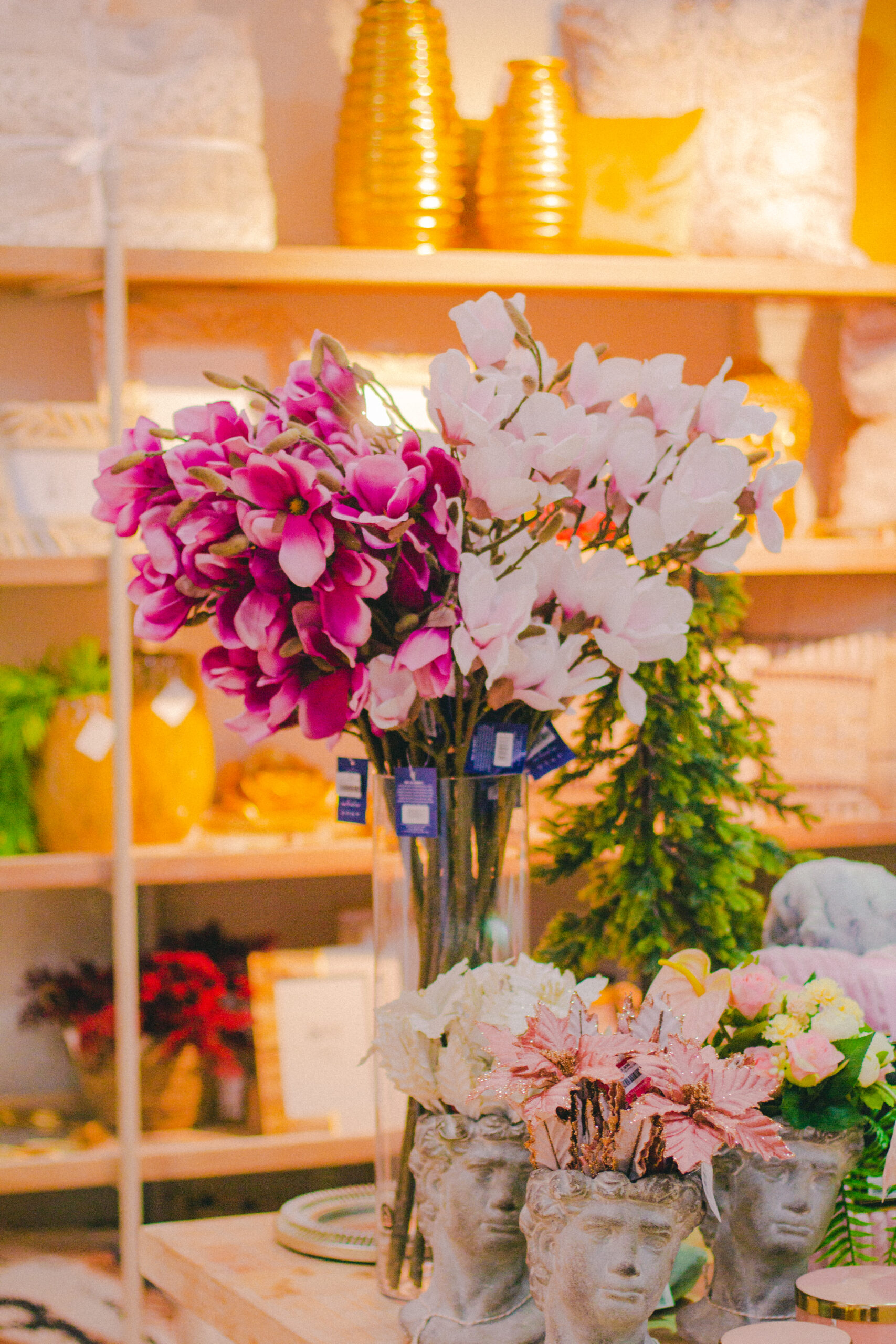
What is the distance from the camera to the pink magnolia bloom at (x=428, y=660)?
77cm

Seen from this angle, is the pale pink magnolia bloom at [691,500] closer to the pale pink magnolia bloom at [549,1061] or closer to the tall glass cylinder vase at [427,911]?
the tall glass cylinder vase at [427,911]

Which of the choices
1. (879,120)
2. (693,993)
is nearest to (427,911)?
(693,993)

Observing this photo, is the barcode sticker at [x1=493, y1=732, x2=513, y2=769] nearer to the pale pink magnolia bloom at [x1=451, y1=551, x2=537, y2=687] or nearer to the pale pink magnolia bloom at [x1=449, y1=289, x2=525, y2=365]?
the pale pink magnolia bloom at [x1=451, y1=551, x2=537, y2=687]

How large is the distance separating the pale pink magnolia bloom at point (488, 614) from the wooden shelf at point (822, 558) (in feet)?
4.54

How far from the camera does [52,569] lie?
1.97 metres

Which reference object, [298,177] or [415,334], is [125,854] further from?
[298,177]

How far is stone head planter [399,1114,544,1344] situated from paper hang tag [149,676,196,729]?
1.32 meters

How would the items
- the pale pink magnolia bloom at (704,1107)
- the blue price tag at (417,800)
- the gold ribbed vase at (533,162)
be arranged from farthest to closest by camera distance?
the gold ribbed vase at (533,162) < the blue price tag at (417,800) < the pale pink magnolia bloom at (704,1107)

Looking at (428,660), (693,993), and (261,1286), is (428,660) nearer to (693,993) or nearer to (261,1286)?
(693,993)

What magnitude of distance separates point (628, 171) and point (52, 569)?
1.06m

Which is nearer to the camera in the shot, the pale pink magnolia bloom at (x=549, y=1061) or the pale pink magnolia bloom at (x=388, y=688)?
the pale pink magnolia bloom at (x=549, y=1061)

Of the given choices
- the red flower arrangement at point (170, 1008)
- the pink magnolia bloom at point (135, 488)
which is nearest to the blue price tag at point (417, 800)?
the pink magnolia bloom at point (135, 488)

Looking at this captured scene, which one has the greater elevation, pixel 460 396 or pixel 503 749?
pixel 460 396

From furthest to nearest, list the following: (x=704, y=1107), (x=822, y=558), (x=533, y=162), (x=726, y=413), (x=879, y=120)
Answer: (x=879, y=120), (x=822, y=558), (x=533, y=162), (x=726, y=413), (x=704, y=1107)
